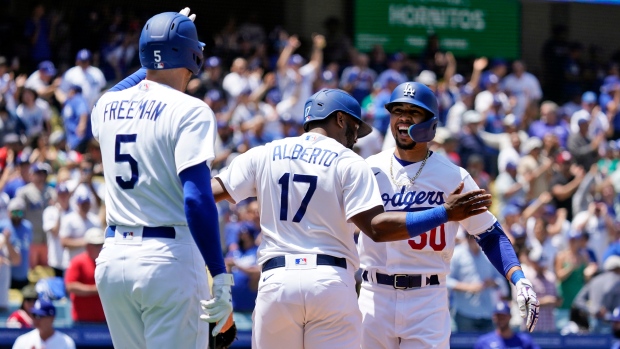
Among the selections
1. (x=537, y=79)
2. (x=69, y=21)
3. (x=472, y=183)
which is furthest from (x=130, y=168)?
(x=537, y=79)

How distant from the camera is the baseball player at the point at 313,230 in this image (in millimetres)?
4383

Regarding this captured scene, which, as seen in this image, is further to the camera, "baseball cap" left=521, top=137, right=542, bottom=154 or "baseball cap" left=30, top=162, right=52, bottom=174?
Result: "baseball cap" left=521, top=137, right=542, bottom=154

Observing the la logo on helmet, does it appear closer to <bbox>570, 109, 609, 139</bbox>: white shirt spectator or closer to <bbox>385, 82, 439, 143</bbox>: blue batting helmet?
<bbox>385, 82, 439, 143</bbox>: blue batting helmet

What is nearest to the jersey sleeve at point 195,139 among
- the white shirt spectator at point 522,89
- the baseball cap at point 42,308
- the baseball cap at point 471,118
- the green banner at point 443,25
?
the baseball cap at point 42,308

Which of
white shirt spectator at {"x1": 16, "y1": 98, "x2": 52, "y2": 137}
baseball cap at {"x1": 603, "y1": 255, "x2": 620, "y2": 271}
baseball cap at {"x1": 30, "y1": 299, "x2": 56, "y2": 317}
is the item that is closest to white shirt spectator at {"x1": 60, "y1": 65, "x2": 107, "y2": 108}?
white shirt spectator at {"x1": 16, "y1": 98, "x2": 52, "y2": 137}

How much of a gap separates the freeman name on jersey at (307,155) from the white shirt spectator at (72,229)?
5.46 m

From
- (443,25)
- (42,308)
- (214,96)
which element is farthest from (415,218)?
(443,25)

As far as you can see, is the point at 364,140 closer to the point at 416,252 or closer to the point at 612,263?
the point at 612,263

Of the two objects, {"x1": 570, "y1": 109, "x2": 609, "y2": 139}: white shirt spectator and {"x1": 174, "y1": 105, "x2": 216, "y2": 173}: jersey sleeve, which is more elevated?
{"x1": 174, "y1": 105, "x2": 216, "y2": 173}: jersey sleeve

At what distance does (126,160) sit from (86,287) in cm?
485

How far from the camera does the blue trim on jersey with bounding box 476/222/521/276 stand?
508cm

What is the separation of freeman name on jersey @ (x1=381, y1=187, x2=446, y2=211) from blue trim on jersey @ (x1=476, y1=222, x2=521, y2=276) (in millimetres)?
306

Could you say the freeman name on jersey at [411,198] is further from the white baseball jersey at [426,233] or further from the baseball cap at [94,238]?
the baseball cap at [94,238]

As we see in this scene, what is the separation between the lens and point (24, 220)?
9664 mm
